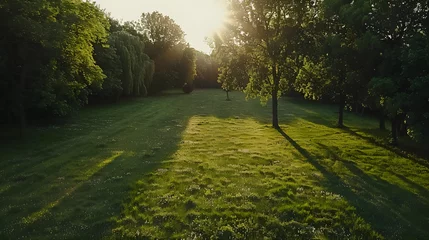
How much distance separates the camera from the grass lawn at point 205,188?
11.9 meters

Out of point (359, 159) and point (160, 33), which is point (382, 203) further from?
point (160, 33)

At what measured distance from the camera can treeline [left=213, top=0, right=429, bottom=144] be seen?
20208 mm

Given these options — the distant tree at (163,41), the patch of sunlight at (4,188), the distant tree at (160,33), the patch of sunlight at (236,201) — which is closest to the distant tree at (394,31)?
the patch of sunlight at (236,201)

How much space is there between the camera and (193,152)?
23.4 meters

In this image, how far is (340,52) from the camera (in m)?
28.4

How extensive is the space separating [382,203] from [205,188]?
28.8 ft

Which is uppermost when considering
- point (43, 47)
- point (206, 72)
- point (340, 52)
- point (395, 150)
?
point (206, 72)

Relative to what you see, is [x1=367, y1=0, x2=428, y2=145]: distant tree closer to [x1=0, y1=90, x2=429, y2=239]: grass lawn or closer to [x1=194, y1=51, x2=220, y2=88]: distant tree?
[x1=0, y1=90, x2=429, y2=239]: grass lawn

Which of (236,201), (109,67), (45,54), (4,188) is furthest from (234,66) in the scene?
(109,67)

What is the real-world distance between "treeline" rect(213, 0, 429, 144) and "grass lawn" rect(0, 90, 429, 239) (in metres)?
5.41

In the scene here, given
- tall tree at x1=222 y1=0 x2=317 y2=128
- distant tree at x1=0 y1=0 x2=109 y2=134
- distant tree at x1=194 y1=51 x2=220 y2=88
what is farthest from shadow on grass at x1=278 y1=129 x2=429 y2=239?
distant tree at x1=194 y1=51 x2=220 y2=88

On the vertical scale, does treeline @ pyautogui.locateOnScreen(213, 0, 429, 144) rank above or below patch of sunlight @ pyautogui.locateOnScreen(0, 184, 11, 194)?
above

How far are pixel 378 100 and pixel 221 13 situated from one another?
20288 mm

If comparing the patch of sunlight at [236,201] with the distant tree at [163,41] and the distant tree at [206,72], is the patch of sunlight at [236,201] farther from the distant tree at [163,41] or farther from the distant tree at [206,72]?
the distant tree at [206,72]
